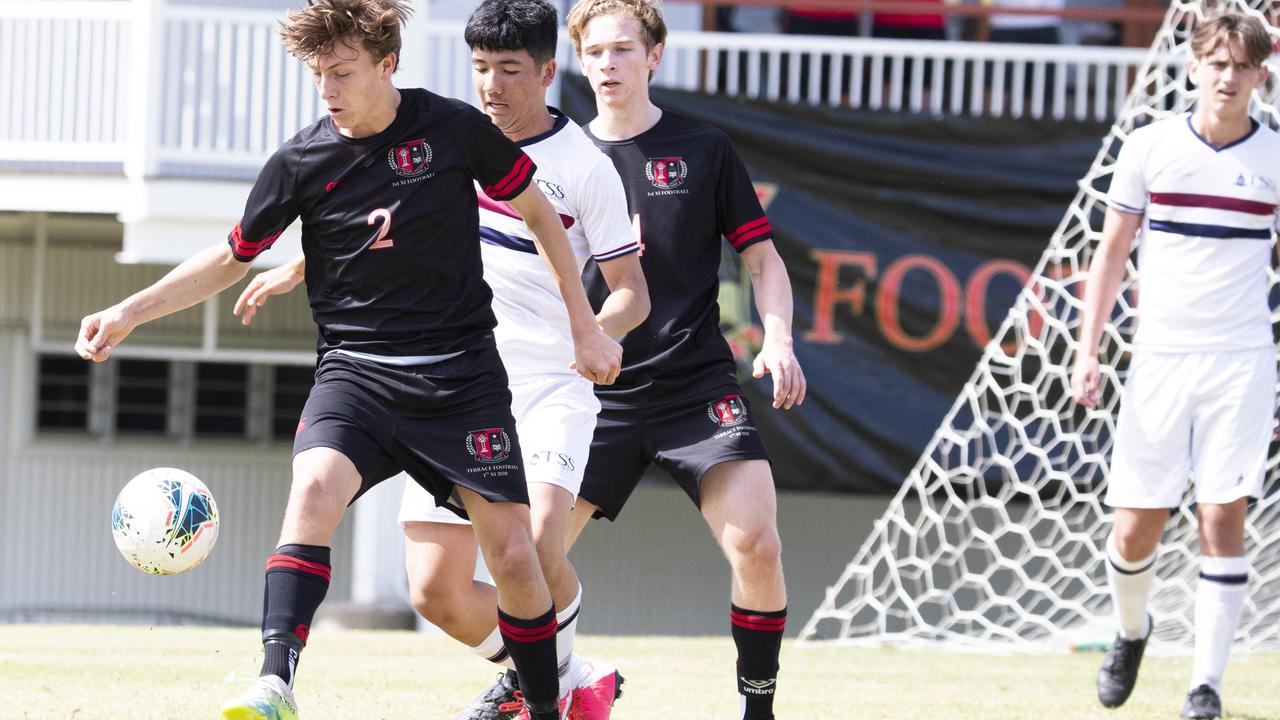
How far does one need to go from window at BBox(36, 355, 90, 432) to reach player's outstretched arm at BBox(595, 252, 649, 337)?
1167 cm

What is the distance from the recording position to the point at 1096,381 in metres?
5.59

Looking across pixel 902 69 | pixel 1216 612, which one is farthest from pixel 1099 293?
pixel 902 69

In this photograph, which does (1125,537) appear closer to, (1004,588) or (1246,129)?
(1246,129)

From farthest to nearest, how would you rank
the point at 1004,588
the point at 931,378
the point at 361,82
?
the point at 1004,588, the point at 931,378, the point at 361,82

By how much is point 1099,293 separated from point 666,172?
6.04ft

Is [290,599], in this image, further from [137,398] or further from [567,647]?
[137,398]

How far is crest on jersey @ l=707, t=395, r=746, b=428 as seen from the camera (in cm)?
460

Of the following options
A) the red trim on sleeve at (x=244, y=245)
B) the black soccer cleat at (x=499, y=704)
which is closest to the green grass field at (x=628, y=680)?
the black soccer cleat at (x=499, y=704)

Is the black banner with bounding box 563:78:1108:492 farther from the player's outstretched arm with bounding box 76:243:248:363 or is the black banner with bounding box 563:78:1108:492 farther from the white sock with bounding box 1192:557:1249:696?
the player's outstretched arm with bounding box 76:243:248:363

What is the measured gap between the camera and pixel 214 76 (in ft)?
37.5

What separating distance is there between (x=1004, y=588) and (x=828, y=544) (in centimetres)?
154

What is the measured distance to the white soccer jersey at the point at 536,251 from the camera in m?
4.59

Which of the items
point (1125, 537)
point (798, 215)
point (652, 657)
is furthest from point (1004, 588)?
point (1125, 537)

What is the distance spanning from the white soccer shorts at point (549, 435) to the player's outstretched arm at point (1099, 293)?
1930mm
